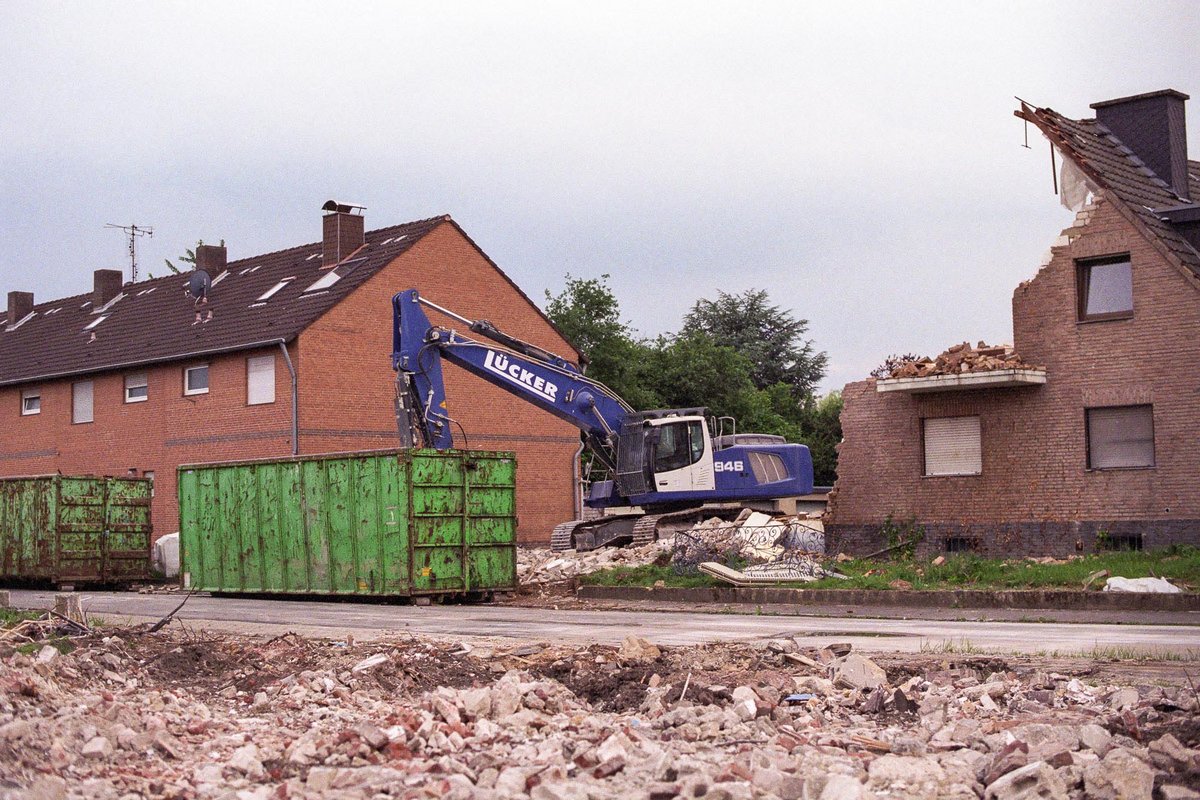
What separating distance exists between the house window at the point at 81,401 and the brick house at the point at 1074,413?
1015 inches

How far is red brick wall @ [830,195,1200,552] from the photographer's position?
74.8 feet

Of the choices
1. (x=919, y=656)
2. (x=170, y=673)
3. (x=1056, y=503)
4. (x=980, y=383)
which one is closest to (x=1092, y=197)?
(x=980, y=383)

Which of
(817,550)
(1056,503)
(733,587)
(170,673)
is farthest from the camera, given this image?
(817,550)

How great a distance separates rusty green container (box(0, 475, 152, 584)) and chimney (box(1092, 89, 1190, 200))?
23269 millimetres

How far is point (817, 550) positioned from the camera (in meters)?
26.4

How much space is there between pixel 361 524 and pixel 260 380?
14.5 metres

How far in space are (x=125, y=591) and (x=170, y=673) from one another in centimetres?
2059

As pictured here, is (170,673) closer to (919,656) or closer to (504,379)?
(919,656)

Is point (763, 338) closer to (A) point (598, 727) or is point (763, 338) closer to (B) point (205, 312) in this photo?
(B) point (205, 312)

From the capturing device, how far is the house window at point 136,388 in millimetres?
40156

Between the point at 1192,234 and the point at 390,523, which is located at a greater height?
the point at 1192,234

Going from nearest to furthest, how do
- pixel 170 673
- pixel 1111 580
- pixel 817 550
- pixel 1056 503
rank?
pixel 170 673 < pixel 1111 580 < pixel 1056 503 < pixel 817 550

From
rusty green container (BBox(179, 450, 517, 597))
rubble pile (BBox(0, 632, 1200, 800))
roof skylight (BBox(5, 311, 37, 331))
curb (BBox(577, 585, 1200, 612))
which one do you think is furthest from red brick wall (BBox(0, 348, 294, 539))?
rubble pile (BBox(0, 632, 1200, 800))

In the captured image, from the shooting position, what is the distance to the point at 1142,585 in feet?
64.1
